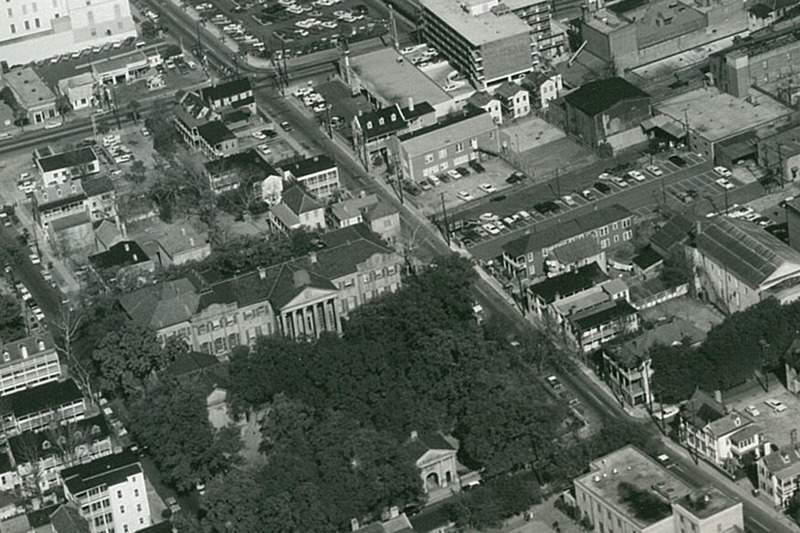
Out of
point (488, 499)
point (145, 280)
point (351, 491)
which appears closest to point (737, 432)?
point (488, 499)

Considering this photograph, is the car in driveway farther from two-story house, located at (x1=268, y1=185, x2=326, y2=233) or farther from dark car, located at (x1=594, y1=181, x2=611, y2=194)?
two-story house, located at (x1=268, y1=185, x2=326, y2=233)

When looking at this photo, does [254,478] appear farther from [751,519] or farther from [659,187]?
[659,187]

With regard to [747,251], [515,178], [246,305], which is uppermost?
[246,305]

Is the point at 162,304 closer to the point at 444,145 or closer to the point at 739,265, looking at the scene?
the point at 444,145

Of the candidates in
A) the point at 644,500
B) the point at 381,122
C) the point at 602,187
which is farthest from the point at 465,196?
the point at 644,500

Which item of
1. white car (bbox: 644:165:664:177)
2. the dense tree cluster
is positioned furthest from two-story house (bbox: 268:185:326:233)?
the dense tree cluster
